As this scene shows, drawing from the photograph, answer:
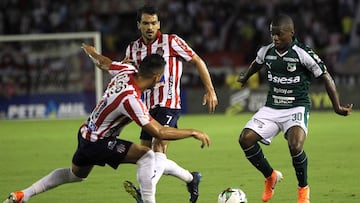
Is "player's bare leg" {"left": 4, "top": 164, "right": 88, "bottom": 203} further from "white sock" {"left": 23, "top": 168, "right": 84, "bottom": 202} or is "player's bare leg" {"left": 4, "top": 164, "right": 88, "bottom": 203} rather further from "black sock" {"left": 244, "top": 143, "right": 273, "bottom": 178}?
"black sock" {"left": 244, "top": 143, "right": 273, "bottom": 178}

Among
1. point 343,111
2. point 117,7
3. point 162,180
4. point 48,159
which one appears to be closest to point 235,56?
point 117,7

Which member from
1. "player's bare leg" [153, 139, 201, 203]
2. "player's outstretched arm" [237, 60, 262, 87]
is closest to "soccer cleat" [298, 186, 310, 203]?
"player's bare leg" [153, 139, 201, 203]

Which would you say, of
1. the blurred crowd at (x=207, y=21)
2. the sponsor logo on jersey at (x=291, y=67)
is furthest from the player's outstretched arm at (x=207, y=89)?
the blurred crowd at (x=207, y=21)

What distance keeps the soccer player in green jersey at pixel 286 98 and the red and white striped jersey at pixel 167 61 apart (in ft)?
2.56

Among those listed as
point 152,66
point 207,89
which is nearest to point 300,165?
point 207,89

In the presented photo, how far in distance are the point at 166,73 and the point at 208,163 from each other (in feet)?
11.8

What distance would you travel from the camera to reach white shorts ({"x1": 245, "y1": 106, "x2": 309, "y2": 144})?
335 inches

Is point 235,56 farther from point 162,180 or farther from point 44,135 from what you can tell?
point 162,180

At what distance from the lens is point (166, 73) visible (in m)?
8.77

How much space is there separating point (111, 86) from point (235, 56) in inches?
619

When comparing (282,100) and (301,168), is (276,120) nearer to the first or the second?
(282,100)

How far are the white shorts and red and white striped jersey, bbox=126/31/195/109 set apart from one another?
0.81m

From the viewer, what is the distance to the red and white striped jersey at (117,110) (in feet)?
23.3

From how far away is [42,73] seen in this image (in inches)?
822
